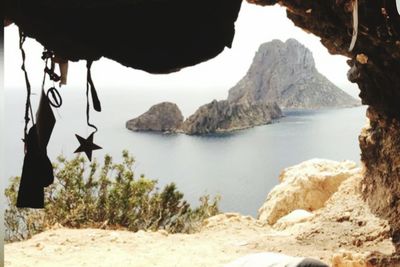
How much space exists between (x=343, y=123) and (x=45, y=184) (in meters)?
58.3

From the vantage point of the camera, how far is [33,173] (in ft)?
5.04

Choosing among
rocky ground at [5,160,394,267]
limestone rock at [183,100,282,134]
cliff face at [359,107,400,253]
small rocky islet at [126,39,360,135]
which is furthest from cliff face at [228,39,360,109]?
cliff face at [359,107,400,253]

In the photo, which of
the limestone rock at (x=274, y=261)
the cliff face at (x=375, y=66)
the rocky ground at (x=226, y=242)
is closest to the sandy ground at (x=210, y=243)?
the rocky ground at (x=226, y=242)

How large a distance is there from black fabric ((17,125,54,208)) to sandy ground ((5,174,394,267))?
6.80 m

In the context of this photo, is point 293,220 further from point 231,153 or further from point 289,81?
point 289,81

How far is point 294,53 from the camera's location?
278 ft

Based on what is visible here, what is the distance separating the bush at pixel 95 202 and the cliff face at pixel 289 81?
60410mm

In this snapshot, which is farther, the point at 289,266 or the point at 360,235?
the point at 360,235

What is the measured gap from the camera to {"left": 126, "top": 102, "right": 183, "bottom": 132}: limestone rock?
48.9m

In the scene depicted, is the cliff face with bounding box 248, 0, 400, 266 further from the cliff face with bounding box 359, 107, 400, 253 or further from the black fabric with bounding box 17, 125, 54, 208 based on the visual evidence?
the black fabric with bounding box 17, 125, 54, 208

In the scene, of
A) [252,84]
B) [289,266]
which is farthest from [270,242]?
[252,84]

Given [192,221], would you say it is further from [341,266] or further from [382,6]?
[382,6]

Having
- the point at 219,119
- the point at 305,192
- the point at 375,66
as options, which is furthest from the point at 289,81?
the point at 375,66

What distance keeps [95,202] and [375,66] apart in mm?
8471
